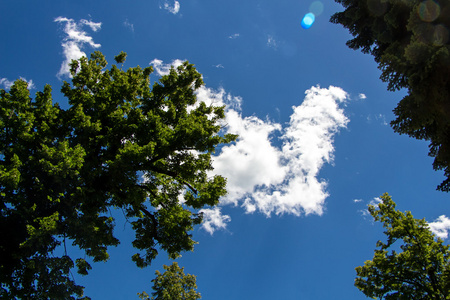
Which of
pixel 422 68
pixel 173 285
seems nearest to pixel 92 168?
pixel 422 68

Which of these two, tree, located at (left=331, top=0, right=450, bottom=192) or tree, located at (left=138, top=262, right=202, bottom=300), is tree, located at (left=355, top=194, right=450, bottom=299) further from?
tree, located at (left=138, top=262, right=202, bottom=300)

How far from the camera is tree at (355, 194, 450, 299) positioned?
1377cm

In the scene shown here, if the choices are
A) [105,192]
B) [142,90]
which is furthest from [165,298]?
[142,90]

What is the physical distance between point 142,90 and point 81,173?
225 inches

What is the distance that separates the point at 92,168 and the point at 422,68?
12.0 m

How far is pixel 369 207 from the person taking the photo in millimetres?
16516

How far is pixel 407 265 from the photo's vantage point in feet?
46.2

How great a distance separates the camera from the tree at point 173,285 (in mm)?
22720

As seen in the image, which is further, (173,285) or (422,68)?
(173,285)

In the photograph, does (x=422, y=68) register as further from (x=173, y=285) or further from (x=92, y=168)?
(x=173, y=285)

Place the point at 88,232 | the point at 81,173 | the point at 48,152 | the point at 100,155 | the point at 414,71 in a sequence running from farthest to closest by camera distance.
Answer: the point at 100,155 → the point at 81,173 → the point at 88,232 → the point at 48,152 → the point at 414,71

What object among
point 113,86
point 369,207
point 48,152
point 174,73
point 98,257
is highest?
point 174,73

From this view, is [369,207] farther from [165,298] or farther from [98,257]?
[165,298]

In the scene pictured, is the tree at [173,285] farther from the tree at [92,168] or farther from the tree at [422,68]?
the tree at [422,68]
